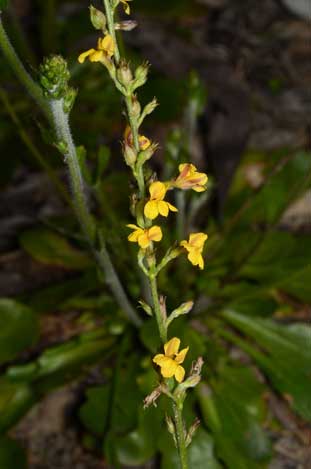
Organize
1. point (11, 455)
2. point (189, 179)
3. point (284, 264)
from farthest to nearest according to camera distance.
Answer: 1. point (284, 264)
2. point (11, 455)
3. point (189, 179)

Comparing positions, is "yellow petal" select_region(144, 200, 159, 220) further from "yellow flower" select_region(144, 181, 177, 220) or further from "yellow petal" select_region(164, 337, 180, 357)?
"yellow petal" select_region(164, 337, 180, 357)

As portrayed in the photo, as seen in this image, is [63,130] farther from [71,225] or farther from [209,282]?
[71,225]

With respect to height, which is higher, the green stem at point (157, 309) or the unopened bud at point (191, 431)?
the green stem at point (157, 309)

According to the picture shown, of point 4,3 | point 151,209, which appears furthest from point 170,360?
point 4,3

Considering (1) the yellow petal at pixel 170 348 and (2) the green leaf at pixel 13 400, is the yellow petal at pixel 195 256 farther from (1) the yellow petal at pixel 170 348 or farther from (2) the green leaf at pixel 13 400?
(2) the green leaf at pixel 13 400

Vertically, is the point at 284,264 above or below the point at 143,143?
below

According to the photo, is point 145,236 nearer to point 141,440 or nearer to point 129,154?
point 129,154

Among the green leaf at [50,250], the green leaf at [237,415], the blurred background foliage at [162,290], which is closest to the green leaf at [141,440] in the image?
the blurred background foliage at [162,290]

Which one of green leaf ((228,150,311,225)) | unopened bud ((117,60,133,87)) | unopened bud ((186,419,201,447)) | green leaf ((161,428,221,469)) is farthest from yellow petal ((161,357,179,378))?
green leaf ((228,150,311,225))
